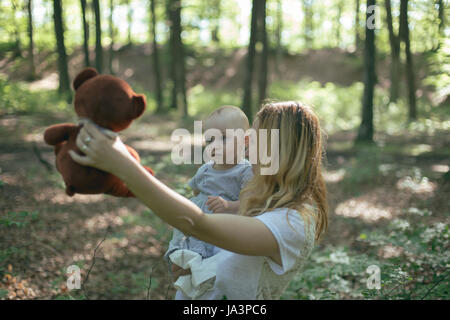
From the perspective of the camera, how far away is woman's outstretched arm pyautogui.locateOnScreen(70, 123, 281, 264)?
1278mm

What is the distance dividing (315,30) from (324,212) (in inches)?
1736

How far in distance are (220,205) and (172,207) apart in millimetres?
564

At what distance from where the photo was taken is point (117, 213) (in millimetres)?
7512

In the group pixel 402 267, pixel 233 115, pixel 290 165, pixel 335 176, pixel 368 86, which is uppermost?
pixel 233 115

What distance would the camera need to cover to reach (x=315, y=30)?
42188mm

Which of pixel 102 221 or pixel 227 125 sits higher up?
pixel 227 125

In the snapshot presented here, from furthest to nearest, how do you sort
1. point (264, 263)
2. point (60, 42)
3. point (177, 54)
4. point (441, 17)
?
1. point (177, 54)
2. point (60, 42)
3. point (441, 17)
4. point (264, 263)

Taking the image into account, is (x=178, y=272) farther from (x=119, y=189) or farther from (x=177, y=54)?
(x=177, y=54)

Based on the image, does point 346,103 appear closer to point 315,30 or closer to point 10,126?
point 10,126

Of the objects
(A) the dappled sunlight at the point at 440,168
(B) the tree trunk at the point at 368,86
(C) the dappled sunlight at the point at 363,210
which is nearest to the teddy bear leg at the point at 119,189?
(C) the dappled sunlight at the point at 363,210


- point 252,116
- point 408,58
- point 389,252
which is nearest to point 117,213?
point 389,252

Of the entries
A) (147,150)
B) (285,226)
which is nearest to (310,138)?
(285,226)

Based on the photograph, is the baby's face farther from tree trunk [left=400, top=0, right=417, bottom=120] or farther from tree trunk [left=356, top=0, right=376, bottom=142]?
tree trunk [left=400, top=0, right=417, bottom=120]

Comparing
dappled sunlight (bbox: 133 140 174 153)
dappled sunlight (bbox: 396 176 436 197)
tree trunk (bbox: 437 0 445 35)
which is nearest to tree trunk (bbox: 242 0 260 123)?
dappled sunlight (bbox: 133 140 174 153)
